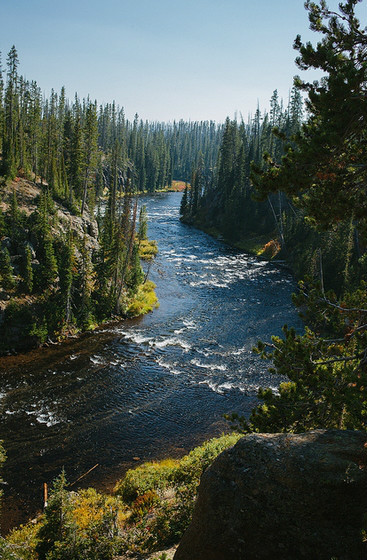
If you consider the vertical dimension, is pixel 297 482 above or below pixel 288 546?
above

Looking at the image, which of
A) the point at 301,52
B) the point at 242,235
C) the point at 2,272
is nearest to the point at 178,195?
the point at 242,235

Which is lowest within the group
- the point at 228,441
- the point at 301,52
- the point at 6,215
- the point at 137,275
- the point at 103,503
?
the point at 103,503

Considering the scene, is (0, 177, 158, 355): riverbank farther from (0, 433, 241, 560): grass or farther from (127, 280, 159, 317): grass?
(0, 433, 241, 560): grass

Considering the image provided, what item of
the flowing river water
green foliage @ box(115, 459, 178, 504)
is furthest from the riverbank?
green foliage @ box(115, 459, 178, 504)

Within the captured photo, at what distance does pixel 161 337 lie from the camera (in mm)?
37594

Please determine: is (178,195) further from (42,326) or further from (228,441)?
(228,441)

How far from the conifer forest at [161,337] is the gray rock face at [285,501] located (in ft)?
1.48

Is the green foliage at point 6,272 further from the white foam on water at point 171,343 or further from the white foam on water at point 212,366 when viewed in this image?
the white foam on water at point 212,366

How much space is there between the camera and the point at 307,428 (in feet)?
37.0

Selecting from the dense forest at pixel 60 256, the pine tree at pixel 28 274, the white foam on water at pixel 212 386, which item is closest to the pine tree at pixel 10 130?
the dense forest at pixel 60 256

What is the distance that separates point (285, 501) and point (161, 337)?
96.6 feet

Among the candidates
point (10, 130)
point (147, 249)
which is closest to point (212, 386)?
point (147, 249)

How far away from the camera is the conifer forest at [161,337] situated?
10.5 m

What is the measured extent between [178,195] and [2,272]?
125 m
